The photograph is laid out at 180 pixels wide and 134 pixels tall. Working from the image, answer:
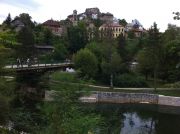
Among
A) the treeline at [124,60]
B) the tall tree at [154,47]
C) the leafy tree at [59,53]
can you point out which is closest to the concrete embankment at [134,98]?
the treeline at [124,60]

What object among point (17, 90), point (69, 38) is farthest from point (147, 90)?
point (69, 38)

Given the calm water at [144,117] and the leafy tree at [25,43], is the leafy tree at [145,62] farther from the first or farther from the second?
the leafy tree at [25,43]

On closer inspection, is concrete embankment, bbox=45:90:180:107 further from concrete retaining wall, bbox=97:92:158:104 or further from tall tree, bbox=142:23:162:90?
tall tree, bbox=142:23:162:90

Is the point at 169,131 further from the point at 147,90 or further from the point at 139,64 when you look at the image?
the point at 139,64

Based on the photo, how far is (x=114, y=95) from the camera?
51.1 m

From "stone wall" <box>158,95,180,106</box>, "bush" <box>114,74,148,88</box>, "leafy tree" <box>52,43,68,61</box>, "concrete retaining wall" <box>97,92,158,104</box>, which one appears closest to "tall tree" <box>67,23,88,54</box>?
"leafy tree" <box>52,43,68,61</box>

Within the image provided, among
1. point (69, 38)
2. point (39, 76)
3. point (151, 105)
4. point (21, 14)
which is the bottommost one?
point (151, 105)

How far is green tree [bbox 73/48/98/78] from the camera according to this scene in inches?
2235

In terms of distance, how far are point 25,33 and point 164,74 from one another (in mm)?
21129

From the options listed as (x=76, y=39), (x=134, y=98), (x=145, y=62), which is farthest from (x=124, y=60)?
(x=76, y=39)

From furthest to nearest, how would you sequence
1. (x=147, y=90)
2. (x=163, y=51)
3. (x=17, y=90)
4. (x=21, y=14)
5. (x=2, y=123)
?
1. (x=21, y=14)
2. (x=163, y=51)
3. (x=147, y=90)
4. (x=17, y=90)
5. (x=2, y=123)

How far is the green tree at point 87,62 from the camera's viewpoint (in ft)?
186

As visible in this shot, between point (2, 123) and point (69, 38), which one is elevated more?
point (69, 38)

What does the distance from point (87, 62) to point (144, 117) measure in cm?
1791
